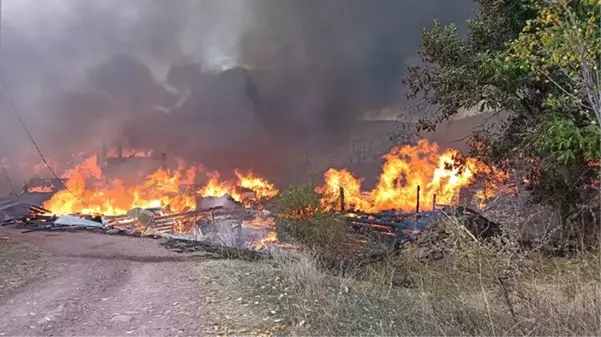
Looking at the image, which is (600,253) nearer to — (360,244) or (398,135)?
(398,135)

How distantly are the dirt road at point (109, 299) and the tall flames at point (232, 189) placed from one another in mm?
13807

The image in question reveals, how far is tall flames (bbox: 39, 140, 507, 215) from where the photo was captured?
2503cm

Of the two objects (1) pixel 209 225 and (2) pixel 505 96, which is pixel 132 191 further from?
(2) pixel 505 96

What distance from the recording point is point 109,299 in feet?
20.2

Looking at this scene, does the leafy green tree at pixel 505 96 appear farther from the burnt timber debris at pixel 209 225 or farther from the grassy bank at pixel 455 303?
the grassy bank at pixel 455 303

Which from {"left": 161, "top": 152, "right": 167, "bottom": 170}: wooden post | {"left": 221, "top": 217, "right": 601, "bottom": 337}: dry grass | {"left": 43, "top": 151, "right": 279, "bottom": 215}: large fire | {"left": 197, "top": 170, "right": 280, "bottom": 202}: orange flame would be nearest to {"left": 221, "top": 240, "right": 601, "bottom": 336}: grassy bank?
{"left": 221, "top": 217, "right": 601, "bottom": 337}: dry grass

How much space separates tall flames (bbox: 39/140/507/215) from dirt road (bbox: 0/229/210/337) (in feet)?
45.3

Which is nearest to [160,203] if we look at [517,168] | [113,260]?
[113,260]

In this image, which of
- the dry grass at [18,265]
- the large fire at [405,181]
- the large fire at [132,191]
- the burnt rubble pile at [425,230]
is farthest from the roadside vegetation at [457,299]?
the large fire at [405,181]

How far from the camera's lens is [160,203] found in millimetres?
28375

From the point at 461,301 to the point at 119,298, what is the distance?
4.66m

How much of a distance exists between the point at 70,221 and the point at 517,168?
15.0 meters

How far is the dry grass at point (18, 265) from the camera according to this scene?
281 inches

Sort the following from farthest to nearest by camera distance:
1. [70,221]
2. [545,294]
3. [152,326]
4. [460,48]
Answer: [70,221]
[460,48]
[152,326]
[545,294]
